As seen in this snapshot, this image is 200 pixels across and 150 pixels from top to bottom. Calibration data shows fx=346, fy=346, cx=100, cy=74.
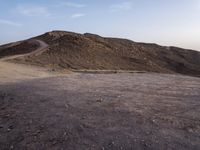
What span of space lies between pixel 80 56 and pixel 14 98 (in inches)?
792

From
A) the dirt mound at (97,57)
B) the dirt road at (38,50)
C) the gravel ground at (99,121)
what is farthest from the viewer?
the dirt road at (38,50)

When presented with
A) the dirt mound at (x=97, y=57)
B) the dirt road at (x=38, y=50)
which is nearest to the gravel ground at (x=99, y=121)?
the dirt mound at (x=97, y=57)

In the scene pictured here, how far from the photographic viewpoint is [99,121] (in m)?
8.30

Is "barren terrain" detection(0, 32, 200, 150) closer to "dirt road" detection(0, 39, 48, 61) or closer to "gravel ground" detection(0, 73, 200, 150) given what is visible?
"gravel ground" detection(0, 73, 200, 150)

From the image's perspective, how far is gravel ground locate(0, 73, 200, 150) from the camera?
6980mm

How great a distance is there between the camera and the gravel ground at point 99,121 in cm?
698

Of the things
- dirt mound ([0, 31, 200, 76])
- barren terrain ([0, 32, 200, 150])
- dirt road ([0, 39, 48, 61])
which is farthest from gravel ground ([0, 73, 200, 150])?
dirt road ([0, 39, 48, 61])

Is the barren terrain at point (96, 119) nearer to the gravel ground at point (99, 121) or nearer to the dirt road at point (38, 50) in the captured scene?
the gravel ground at point (99, 121)

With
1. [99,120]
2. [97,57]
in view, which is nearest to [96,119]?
[99,120]

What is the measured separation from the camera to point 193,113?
9086 millimetres

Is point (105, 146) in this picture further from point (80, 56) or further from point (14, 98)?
point (80, 56)

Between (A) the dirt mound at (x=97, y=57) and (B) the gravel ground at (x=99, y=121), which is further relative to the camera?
(A) the dirt mound at (x=97, y=57)

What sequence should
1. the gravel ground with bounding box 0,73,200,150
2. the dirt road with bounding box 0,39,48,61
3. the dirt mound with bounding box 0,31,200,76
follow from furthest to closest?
the dirt road with bounding box 0,39,48,61
the dirt mound with bounding box 0,31,200,76
the gravel ground with bounding box 0,73,200,150

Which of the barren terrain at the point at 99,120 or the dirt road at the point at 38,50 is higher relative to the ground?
the dirt road at the point at 38,50
